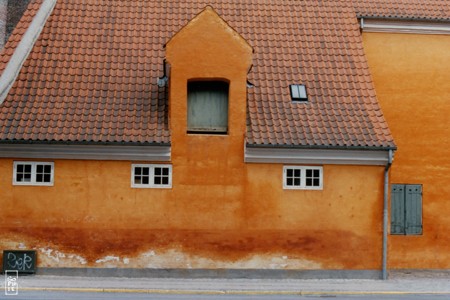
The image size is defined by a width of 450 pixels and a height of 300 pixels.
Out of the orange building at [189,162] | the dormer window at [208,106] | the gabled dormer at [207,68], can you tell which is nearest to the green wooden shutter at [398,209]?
the orange building at [189,162]

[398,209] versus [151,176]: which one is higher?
[151,176]

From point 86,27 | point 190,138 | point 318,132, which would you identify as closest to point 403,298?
point 318,132

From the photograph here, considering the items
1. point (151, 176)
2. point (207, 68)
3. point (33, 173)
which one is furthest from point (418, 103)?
point (33, 173)

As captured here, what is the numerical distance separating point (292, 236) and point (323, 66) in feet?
18.8

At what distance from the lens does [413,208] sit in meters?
24.9

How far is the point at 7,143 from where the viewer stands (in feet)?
66.6

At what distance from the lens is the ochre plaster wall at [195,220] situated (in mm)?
20547

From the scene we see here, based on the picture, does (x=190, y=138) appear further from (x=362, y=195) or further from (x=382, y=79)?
(x=382, y=79)

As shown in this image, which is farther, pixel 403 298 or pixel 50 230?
pixel 50 230

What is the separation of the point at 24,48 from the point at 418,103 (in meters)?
12.9

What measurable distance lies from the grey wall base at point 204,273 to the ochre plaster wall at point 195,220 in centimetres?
15

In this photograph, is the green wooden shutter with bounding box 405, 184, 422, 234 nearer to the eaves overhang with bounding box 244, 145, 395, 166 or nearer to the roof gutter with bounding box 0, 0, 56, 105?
the eaves overhang with bounding box 244, 145, 395, 166


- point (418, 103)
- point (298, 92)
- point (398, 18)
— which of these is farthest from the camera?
point (418, 103)

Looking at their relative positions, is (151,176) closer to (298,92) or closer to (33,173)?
(33,173)
